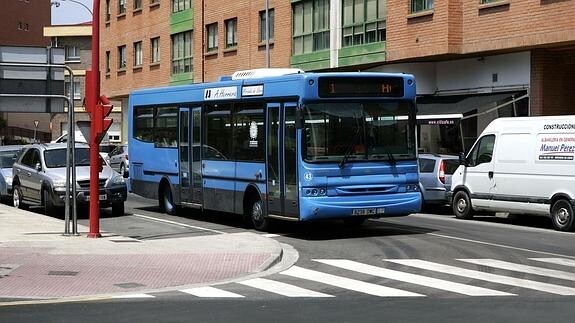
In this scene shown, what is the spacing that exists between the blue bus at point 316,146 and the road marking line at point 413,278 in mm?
2157

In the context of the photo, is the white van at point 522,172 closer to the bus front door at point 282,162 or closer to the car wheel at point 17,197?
the bus front door at point 282,162

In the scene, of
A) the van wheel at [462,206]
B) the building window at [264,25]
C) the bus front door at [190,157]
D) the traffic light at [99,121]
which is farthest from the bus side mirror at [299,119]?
the building window at [264,25]

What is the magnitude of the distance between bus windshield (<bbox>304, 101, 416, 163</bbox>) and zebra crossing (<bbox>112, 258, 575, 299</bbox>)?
98.0 inches

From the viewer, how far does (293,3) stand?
117 feet

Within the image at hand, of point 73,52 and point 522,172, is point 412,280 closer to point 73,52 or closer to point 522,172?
point 522,172

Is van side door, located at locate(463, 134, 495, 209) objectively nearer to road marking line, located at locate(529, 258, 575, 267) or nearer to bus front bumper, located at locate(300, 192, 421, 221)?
bus front bumper, located at locate(300, 192, 421, 221)

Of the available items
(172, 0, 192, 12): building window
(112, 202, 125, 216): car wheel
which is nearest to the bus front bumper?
(112, 202, 125, 216): car wheel

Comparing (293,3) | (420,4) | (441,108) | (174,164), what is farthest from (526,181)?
(293,3)

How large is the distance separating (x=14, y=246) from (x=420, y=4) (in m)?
19.5

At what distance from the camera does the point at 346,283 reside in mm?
10445

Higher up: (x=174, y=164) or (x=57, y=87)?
(x=57, y=87)

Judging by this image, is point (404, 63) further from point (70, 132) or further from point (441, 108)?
point (70, 132)

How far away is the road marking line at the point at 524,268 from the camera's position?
11000mm

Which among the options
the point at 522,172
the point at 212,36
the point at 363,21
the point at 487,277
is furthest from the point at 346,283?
the point at 212,36
